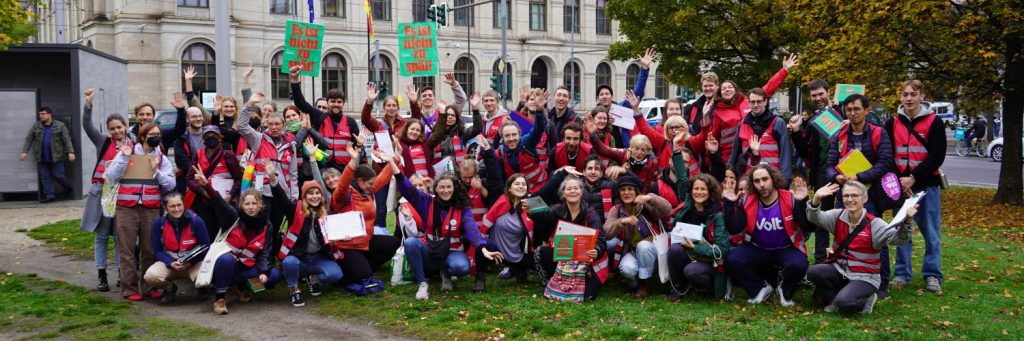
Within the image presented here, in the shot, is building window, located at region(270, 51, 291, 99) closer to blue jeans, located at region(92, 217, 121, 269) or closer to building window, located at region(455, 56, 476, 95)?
building window, located at region(455, 56, 476, 95)

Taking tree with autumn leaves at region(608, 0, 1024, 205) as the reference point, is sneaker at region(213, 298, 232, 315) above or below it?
below

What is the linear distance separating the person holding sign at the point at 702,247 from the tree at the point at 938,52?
7.35 metres

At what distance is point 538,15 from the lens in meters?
59.1

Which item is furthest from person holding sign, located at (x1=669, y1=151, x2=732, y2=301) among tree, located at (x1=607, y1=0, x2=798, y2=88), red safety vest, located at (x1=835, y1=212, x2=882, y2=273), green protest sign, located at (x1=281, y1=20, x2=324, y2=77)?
tree, located at (x1=607, y1=0, x2=798, y2=88)

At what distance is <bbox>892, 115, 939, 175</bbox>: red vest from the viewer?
314 inches

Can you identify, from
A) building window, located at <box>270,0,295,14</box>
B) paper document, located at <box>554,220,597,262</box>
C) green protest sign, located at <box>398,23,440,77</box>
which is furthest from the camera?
building window, located at <box>270,0,295,14</box>

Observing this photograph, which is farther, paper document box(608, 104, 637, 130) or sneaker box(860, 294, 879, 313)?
paper document box(608, 104, 637, 130)

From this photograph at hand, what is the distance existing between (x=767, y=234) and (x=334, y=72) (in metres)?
45.6

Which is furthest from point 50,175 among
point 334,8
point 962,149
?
point 334,8

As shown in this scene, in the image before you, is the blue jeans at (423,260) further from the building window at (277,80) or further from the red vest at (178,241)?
the building window at (277,80)

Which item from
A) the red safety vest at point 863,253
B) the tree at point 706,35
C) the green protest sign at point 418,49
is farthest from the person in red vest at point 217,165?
the tree at point 706,35

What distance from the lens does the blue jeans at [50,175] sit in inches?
627

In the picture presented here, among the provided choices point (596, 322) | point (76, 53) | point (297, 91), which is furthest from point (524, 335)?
point (76, 53)

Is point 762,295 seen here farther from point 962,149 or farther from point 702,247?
point 962,149
